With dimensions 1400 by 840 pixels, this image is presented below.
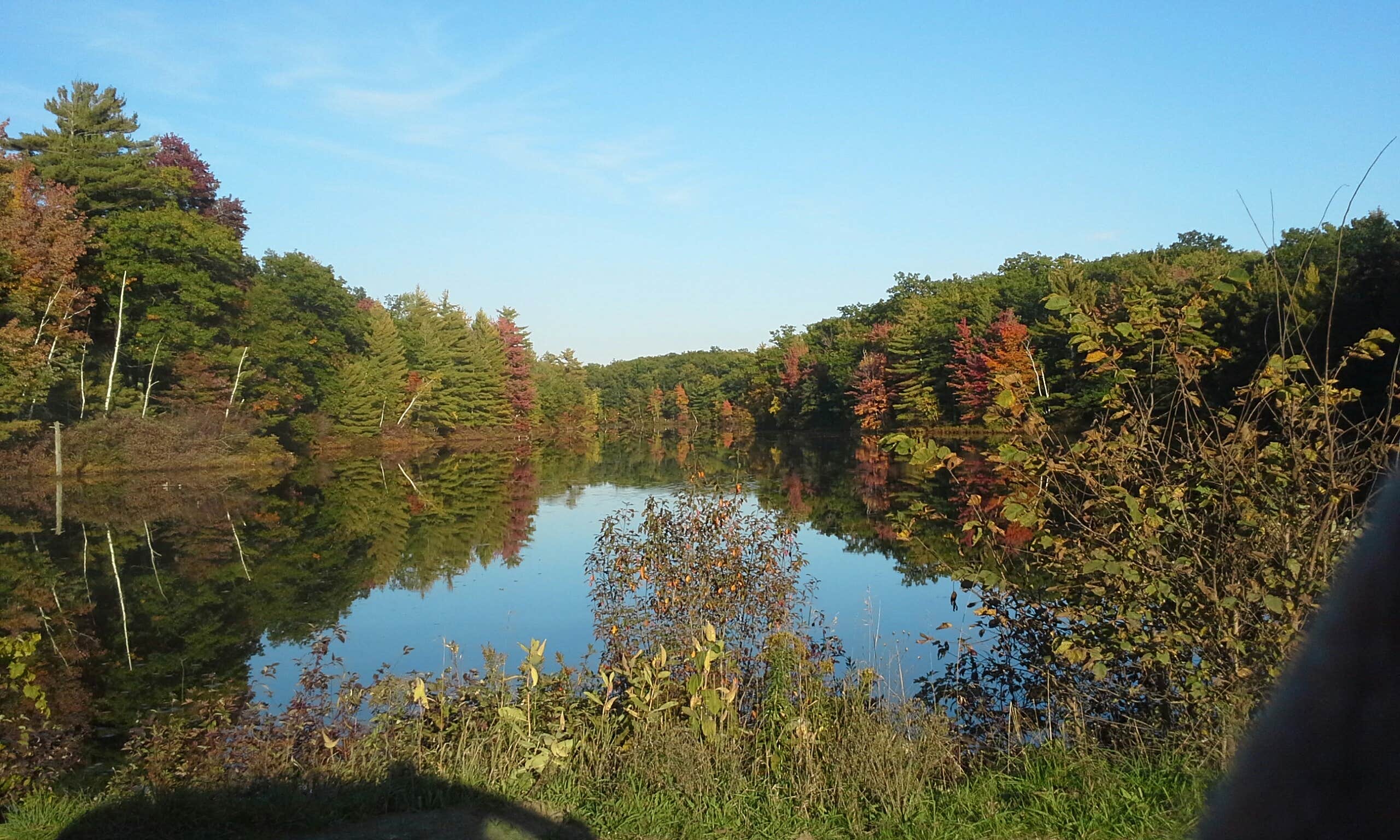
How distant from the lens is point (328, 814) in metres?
4.53

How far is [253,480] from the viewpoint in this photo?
2869cm

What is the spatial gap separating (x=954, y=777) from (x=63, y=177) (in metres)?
33.6

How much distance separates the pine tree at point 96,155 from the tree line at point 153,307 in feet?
0.18

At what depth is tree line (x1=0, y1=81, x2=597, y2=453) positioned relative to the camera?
81.8 ft

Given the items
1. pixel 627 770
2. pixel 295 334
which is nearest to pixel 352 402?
pixel 295 334

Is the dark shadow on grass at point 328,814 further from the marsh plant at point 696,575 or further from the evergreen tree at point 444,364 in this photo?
the evergreen tree at point 444,364

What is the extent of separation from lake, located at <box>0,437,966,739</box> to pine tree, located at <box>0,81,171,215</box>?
993cm

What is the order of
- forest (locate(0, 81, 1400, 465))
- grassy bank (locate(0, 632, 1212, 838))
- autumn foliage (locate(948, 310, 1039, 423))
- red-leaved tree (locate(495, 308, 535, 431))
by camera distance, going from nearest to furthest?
1. grassy bank (locate(0, 632, 1212, 838))
2. forest (locate(0, 81, 1400, 465))
3. autumn foliage (locate(948, 310, 1039, 423))
4. red-leaved tree (locate(495, 308, 535, 431))

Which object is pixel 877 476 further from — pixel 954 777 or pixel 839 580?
pixel 954 777

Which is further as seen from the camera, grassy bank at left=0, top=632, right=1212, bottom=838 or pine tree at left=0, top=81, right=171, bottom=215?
pine tree at left=0, top=81, right=171, bottom=215

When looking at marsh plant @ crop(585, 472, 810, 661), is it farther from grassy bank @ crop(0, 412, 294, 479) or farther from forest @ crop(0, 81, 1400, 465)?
grassy bank @ crop(0, 412, 294, 479)

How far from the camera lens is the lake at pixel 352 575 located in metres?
10.0

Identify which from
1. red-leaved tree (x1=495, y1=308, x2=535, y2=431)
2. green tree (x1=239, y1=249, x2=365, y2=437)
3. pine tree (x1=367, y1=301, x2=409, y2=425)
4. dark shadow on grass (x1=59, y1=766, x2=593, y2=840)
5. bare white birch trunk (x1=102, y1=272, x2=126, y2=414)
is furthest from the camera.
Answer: red-leaved tree (x1=495, y1=308, x2=535, y2=431)

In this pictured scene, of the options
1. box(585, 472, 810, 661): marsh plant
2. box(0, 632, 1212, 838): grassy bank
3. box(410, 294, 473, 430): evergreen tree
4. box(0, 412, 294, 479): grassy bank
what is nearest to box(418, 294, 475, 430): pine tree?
box(410, 294, 473, 430): evergreen tree
